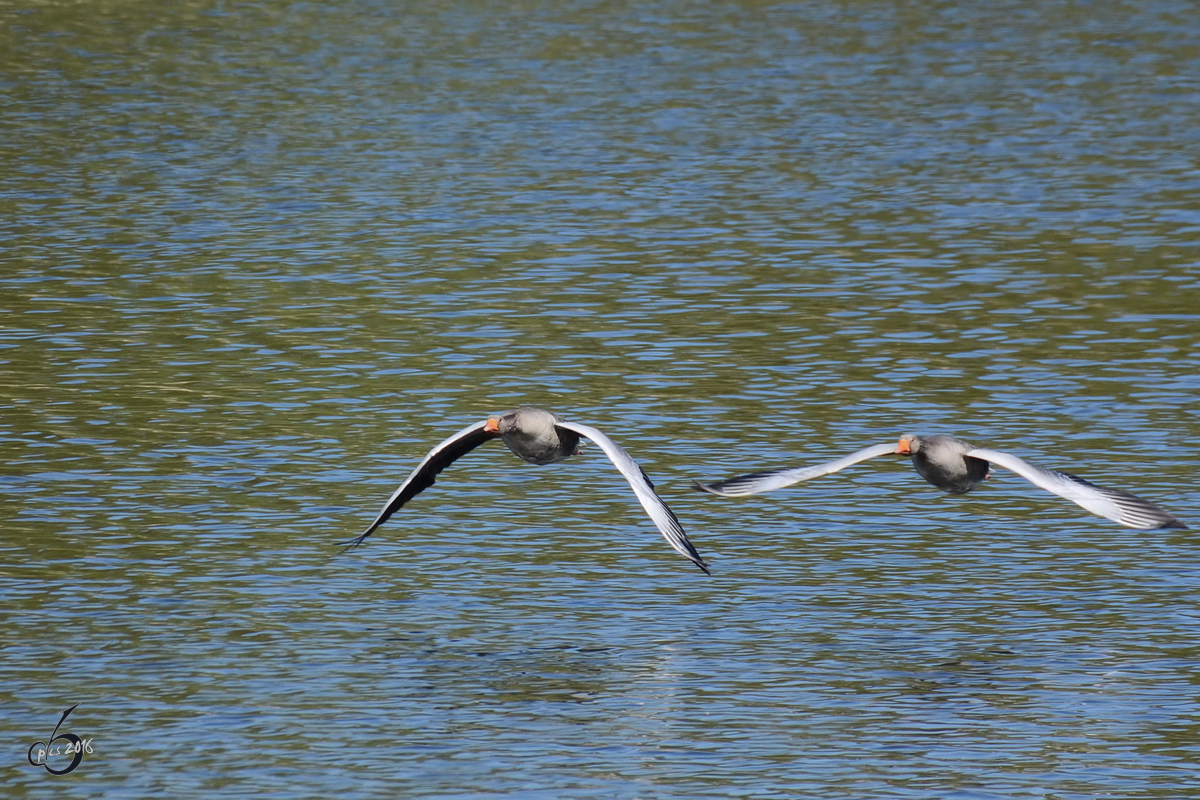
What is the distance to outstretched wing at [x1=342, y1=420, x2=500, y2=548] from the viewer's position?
65.4 ft

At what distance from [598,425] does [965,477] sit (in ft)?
24.8

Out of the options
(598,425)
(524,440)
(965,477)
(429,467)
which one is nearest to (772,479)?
(965,477)

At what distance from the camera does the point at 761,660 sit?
62.8 feet

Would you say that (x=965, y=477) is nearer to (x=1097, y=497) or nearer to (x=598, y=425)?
(x=1097, y=497)

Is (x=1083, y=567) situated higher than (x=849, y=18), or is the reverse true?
(x=1083, y=567)

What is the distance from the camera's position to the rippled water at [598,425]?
58.1 ft

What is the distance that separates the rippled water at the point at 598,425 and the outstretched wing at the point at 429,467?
95cm

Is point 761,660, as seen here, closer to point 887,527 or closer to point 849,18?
point 887,527

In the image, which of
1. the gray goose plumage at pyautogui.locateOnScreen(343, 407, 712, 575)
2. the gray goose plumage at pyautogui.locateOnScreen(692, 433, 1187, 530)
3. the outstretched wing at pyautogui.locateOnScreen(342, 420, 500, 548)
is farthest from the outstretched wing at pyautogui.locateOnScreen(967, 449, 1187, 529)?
the outstretched wing at pyautogui.locateOnScreen(342, 420, 500, 548)

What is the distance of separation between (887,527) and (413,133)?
3106 centimetres

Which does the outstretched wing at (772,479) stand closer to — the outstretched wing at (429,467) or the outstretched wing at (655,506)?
the outstretched wing at (655,506)

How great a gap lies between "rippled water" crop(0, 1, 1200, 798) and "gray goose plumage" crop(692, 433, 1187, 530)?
128 centimetres

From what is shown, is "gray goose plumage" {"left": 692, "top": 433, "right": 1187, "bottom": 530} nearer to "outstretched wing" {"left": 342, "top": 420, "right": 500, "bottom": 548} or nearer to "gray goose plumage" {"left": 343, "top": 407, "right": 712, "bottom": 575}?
"gray goose plumage" {"left": 343, "top": 407, "right": 712, "bottom": 575}

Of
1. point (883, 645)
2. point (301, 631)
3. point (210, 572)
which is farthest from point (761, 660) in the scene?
point (210, 572)
